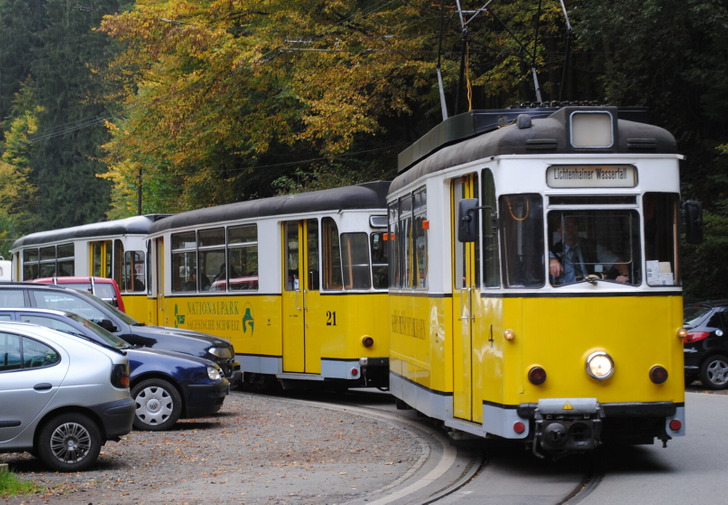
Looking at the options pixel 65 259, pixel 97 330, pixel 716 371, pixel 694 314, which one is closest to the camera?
pixel 97 330

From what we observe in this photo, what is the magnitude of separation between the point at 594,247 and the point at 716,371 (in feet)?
37.8

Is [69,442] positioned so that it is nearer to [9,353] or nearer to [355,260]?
[9,353]

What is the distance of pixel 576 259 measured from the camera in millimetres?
10062

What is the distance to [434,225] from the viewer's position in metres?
11.9

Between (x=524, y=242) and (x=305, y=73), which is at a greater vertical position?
(x=305, y=73)

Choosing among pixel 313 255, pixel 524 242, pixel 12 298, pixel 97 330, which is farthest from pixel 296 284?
pixel 524 242

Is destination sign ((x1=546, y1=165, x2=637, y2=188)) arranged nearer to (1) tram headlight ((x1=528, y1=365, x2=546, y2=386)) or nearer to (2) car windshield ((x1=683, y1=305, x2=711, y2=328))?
(1) tram headlight ((x1=528, y1=365, x2=546, y2=386))

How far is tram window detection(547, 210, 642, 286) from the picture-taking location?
10.0 m

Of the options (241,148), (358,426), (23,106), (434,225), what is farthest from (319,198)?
(23,106)

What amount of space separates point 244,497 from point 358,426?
5327 mm

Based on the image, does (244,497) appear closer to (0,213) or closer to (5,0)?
(0,213)

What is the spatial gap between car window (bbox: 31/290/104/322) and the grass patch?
5.15 m

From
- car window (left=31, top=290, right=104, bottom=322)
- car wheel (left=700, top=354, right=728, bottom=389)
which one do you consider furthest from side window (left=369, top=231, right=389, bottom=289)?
car wheel (left=700, top=354, right=728, bottom=389)

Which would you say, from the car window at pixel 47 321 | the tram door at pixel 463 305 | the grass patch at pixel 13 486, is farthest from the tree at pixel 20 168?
the grass patch at pixel 13 486
